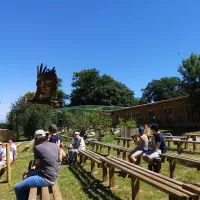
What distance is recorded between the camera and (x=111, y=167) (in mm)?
6027

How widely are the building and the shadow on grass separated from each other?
1576 cm

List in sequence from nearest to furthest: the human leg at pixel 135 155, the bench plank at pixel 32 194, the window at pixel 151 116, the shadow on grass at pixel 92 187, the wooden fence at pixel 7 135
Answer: the bench plank at pixel 32 194, the shadow on grass at pixel 92 187, the human leg at pixel 135 155, the wooden fence at pixel 7 135, the window at pixel 151 116

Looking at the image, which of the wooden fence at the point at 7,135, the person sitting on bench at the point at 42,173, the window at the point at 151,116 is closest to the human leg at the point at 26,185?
the person sitting on bench at the point at 42,173

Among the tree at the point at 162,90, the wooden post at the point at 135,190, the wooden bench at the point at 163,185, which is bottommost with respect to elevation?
the wooden post at the point at 135,190

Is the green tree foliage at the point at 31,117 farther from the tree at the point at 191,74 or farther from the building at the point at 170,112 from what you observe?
the tree at the point at 191,74

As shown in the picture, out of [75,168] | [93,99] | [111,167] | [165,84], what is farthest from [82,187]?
[165,84]

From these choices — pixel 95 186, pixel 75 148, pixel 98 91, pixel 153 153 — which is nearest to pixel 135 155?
pixel 153 153

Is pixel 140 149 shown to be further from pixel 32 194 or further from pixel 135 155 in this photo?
pixel 32 194

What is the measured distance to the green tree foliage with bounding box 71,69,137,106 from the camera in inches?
2122

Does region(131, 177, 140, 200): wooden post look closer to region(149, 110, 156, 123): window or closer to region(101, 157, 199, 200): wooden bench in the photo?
region(101, 157, 199, 200): wooden bench

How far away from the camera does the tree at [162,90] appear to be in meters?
59.6

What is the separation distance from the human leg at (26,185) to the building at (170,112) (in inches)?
753

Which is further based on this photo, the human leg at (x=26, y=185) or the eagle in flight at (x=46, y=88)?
the eagle in flight at (x=46, y=88)

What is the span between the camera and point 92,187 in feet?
20.3
